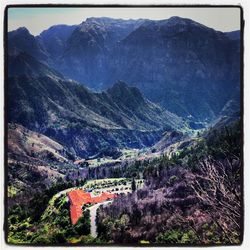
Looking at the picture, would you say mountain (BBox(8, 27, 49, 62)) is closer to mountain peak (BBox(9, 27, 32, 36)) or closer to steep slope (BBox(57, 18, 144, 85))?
mountain peak (BBox(9, 27, 32, 36))

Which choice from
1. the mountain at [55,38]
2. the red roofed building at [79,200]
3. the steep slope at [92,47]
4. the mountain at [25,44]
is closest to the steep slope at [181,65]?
the steep slope at [92,47]

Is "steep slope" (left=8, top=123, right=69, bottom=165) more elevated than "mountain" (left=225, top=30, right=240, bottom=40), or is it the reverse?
"mountain" (left=225, top=30, right=240, bottom=40)

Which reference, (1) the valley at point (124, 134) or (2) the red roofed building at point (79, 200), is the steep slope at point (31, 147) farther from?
(2) the red roofed building at point (79, 200)

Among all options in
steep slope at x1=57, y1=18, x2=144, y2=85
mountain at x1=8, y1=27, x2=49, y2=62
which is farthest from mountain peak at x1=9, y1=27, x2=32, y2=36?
steep slope at x1=57, y1=18, x2=144, y2=85

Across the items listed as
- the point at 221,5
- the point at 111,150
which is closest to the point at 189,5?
the point at 221,5

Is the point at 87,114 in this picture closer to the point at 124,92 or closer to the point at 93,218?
the point at 124,92

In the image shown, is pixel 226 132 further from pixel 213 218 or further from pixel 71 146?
pixel 71 146

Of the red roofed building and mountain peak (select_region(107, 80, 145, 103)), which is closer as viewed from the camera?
the red roofed building
